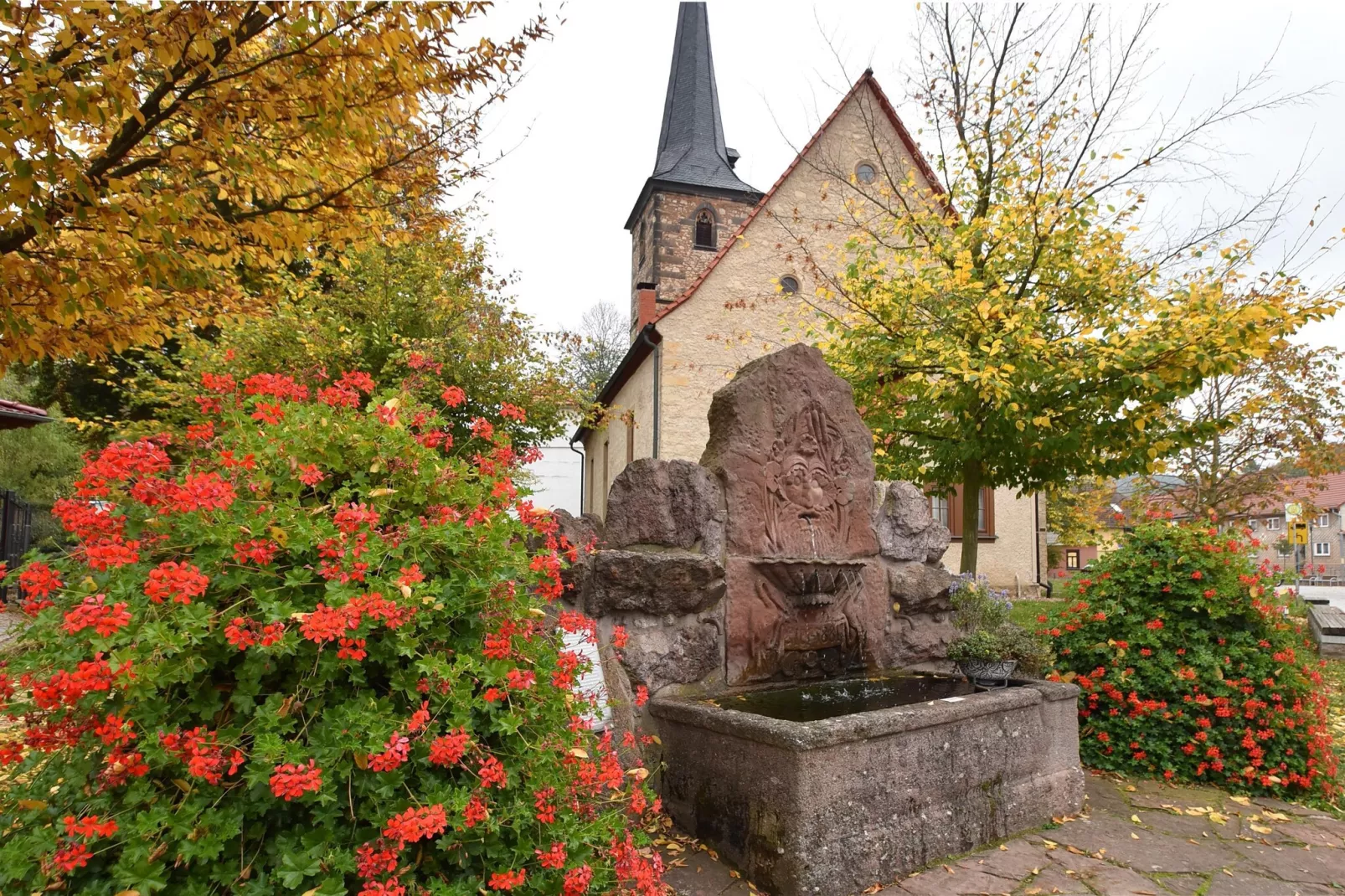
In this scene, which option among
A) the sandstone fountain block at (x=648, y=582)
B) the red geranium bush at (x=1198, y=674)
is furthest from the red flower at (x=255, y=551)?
the red geranium bush at (x=1198, y=674)

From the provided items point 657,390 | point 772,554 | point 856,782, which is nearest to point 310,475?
point 856,782

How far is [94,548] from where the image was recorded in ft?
5.14

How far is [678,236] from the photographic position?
20.1 metres

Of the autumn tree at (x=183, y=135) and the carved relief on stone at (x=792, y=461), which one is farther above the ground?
the autumn tree at (x=183, y=135)

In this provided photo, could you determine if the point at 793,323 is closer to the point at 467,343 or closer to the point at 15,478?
the point at 467,343

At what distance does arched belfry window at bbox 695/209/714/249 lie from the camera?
20.5 m

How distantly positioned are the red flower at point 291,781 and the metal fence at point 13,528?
11360mm

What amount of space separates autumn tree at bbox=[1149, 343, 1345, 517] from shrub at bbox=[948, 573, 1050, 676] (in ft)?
36.2

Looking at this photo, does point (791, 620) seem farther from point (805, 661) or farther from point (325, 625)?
point (325, 625)

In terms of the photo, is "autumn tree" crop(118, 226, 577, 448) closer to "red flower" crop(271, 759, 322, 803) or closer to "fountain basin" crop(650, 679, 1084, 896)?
"fountain basin" crop(650, 679, 1084, 896)

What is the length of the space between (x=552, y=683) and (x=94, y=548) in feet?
3.32

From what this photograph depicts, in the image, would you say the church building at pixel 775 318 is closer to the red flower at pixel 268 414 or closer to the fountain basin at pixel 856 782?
the fountain basin at pixel 856 782

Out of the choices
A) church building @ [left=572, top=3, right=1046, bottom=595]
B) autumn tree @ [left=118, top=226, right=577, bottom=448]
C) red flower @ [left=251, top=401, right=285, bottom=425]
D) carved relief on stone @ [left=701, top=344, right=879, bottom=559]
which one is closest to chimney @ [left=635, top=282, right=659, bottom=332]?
church building @ [left=572, top=3, right=1046, bottom=595]

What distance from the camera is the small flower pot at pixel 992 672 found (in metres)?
3.84
